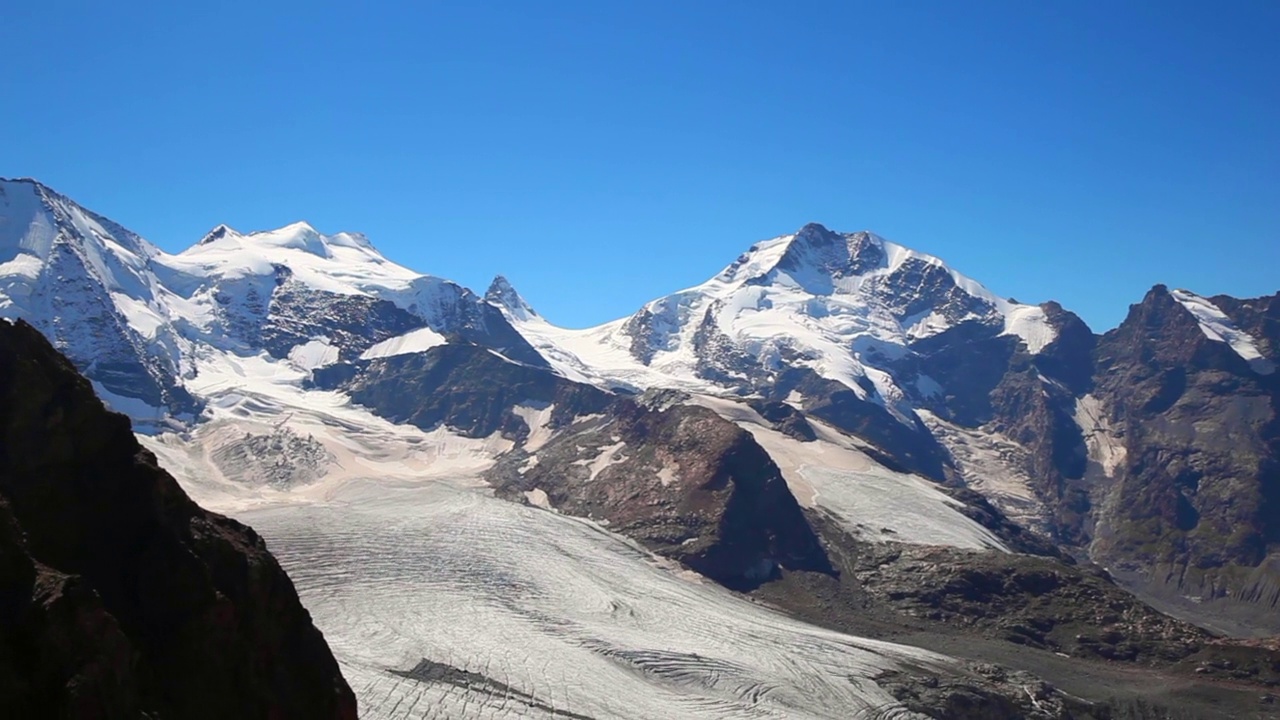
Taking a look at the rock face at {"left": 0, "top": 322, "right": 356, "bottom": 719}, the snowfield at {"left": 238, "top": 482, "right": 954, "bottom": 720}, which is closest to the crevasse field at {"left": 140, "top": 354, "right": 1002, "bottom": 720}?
the snowfield at {"left": 238, "top": 482, "right": 954, "bottom": 720}

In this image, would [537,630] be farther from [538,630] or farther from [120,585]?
[120,585]

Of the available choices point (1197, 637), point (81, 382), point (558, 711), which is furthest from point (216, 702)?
point (1197, 637)

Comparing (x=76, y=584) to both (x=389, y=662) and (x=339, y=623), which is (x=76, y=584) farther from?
(x=339, y=623)

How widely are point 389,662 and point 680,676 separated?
28.3m

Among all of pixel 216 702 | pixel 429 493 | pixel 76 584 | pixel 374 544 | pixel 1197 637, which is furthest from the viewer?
pixel 429 493

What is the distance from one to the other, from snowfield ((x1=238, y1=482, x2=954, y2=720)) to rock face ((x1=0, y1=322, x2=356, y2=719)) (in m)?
43.2

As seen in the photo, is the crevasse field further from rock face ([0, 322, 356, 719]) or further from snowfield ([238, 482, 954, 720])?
rock face ([0, 322, 356, 719])

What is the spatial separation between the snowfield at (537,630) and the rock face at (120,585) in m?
43.2

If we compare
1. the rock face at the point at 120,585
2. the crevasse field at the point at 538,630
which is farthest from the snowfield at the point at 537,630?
the rock face at the point at 120,585

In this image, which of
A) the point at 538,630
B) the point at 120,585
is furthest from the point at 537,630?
the point at 120,585

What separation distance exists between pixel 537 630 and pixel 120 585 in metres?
84.2

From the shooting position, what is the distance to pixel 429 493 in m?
196

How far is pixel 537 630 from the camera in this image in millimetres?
119312

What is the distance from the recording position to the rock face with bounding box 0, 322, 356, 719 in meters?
31.6
